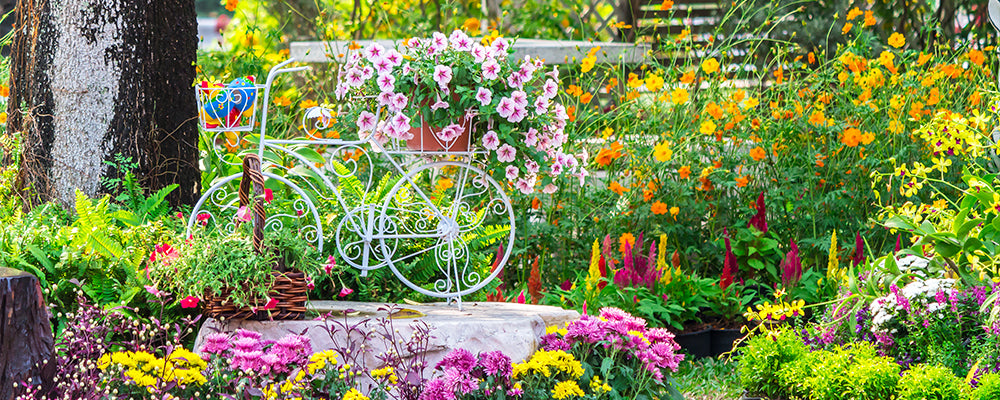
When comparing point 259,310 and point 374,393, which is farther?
point 259,310

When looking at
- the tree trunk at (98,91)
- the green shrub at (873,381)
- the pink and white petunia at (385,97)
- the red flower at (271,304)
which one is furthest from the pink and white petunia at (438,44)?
the green shrub at (873,381)

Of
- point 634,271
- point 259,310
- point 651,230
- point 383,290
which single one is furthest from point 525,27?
point 259,310

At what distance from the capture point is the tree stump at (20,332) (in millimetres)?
2152

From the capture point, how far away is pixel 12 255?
2848mm

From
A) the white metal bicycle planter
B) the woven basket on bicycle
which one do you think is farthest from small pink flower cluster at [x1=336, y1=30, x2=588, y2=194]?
the woven basket on bicycle

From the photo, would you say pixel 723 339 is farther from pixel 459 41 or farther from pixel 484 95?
pixel 459 41

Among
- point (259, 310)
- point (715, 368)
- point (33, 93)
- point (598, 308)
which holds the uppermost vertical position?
point (33, 93)

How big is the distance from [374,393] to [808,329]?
1625 mm

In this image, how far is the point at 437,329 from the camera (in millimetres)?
2807

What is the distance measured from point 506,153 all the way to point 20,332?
60.7 inches

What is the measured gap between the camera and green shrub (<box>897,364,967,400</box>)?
246 centimetres

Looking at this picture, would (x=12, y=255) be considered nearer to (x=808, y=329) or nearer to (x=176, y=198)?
(x=176, y=198)

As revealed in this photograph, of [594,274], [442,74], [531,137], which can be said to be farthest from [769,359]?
[442,74]

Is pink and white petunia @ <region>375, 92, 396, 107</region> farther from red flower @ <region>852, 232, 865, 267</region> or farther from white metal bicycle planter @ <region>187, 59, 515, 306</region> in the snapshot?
red flower @ <region>852, 232, 865, 267</region>
